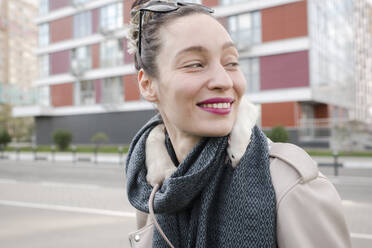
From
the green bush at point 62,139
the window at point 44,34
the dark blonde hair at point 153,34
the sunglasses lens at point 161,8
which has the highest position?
the window at point 44,34

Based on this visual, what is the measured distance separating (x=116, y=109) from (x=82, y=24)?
8673 mm

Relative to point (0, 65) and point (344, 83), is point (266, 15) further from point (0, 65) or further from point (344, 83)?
point (0, 65)

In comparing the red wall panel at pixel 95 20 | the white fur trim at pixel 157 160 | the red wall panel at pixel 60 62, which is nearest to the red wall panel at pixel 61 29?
the red wall panel at pixel 60 62

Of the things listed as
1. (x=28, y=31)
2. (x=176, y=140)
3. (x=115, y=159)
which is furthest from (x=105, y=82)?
(x=28, y=31)

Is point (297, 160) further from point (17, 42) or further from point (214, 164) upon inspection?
point (17, 42)

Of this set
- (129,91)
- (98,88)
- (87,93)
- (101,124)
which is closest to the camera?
(129,91)

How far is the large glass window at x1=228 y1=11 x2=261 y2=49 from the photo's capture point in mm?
22516

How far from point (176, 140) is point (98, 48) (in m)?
29.7

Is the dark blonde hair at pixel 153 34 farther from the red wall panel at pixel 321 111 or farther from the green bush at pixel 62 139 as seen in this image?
the red wall panel at pixel 321 111

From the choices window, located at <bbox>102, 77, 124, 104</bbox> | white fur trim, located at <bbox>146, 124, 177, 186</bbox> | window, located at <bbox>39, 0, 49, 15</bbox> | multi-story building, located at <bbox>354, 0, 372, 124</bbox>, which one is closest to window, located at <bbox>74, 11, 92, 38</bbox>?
window, located at <bbox>39, 0, 49, 15</bbox>

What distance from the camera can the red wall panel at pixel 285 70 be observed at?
21234mm

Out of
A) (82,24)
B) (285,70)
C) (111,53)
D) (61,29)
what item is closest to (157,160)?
(285,70)

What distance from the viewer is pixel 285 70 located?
21625 millimetres

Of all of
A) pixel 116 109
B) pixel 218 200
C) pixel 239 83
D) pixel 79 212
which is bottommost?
pixel 79 212
